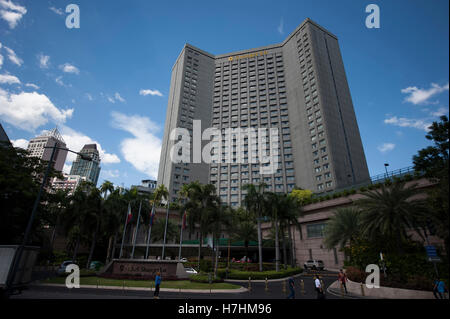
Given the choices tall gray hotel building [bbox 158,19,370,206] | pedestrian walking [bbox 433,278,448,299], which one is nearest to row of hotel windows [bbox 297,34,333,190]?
tall gray hotel building [bbox 158,19,370,206]

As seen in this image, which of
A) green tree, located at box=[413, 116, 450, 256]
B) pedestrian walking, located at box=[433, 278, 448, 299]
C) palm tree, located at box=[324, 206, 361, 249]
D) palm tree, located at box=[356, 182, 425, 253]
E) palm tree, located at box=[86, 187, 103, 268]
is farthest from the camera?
palm tree, located at box=[86, 187, 103, 268]

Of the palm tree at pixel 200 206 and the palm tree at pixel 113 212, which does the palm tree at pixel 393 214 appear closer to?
the palm tree at pixel 200 206

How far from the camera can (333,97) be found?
92.6 metres

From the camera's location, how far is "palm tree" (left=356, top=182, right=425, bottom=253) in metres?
22.6

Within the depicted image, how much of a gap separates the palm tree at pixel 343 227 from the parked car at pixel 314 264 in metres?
12.4

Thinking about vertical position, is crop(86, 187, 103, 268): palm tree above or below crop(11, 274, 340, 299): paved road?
above

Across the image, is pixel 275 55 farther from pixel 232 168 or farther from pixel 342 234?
pixel 342 234

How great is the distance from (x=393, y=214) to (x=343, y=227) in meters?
9.22

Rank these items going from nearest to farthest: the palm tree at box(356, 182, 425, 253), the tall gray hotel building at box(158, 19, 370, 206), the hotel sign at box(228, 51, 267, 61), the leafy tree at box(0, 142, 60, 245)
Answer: the palm tree at box(356, 182, 425, 253) → the leafy tree at box(0, 142, 60, 245) → the tall gray hotel building at box(158, 19, 370, 206) → the hotel sign at box(228, 51, 267, 61)

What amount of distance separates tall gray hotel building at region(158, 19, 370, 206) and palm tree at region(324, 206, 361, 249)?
44.5 m

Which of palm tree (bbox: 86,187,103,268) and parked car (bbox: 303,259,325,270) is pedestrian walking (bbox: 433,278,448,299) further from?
palm tree (bbox: 86,187,103,268)
